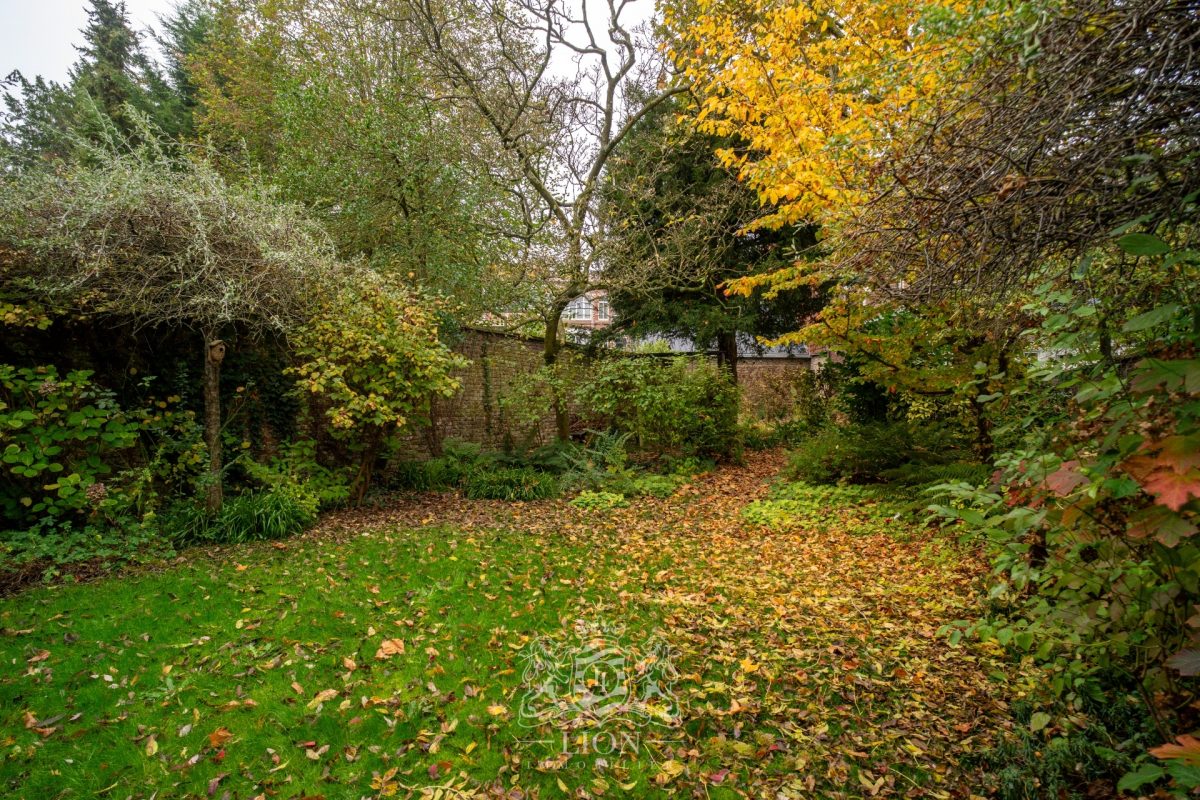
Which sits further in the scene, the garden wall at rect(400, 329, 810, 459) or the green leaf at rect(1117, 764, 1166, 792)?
the garden wall at rect(400, 329, 810, 459)

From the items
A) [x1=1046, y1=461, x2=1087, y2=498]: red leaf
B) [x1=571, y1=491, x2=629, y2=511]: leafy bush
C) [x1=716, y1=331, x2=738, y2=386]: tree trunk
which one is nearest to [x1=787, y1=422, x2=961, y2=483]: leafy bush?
[x1=571, y1=491, x2=629, y2=511]: leafy bush

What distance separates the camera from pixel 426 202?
25.5 ft

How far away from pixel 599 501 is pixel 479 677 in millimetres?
3870

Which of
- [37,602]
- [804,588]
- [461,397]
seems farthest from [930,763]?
[461,397]

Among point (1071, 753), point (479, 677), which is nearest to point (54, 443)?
point (479, 677)

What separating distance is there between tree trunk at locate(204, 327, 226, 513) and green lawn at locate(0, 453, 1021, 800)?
0.77 m

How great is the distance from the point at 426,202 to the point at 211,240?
11.5 feet

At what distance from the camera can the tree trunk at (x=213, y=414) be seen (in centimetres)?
509

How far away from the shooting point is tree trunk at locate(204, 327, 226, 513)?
5.09 metres

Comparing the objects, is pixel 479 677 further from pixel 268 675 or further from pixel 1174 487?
pixel 1174 487

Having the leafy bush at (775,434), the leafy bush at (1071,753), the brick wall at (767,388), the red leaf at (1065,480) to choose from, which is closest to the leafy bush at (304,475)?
the leafy bush at (1071,753)

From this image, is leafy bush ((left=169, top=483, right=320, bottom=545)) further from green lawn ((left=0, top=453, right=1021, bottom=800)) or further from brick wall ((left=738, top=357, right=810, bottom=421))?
brick wall ((left=738, top=357, right=810, bottom=421))

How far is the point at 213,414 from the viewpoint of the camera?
5.23 meters

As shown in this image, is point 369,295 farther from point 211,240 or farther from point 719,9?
point 719,9
